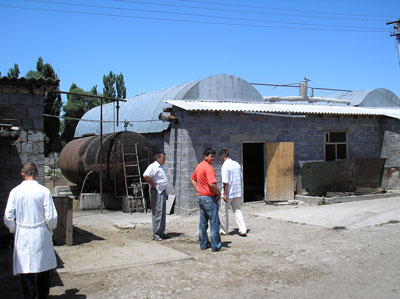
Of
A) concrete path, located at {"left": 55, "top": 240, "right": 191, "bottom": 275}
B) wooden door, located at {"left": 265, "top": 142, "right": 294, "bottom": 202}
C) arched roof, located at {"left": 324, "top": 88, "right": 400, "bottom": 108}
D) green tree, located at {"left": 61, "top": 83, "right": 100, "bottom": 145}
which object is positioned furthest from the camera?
green tree, located at {"left": 61, "top": 83, "right": 100, "bottom": 145}

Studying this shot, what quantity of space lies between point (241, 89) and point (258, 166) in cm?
314

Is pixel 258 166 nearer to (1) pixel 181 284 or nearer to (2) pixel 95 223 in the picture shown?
(2) pixel 95 223

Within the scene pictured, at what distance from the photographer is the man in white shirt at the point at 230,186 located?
8062 mm

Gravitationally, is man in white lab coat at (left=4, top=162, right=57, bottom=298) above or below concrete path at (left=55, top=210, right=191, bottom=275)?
above

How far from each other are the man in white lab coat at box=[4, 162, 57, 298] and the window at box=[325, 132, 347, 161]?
39.1 ft

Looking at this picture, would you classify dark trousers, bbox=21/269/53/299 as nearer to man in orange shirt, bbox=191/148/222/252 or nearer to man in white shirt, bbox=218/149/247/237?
Result: man in orange shirt, bbox=191/148/222/252

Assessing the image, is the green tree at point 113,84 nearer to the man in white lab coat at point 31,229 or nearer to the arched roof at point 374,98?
the arched roof at point 374,98

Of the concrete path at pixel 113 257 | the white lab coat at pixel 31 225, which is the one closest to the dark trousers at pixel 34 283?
the white lab coat at pixel 31 225

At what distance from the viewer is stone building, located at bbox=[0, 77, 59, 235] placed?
7.59 meters

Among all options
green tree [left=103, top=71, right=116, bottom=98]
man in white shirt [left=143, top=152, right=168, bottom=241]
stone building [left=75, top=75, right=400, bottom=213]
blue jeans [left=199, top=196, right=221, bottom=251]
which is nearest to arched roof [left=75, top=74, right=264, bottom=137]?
stone building [left=75, top=75, right=400, bottom=213]

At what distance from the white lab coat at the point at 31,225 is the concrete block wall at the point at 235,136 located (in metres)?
7.43

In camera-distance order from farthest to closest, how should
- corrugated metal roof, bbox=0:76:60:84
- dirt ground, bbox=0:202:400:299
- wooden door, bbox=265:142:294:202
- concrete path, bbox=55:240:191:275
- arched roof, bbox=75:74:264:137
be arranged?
arched roof, bbox=75:74:264:137, wooden door, bbox=265:142:294:202, corrugated metal roof, bbox=0:76:60:84, concrete path, bbox=55:240:191:275, dirt ground, bbox=0:202:400:299

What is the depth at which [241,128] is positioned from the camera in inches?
501

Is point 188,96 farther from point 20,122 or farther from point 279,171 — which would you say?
point 20,122
